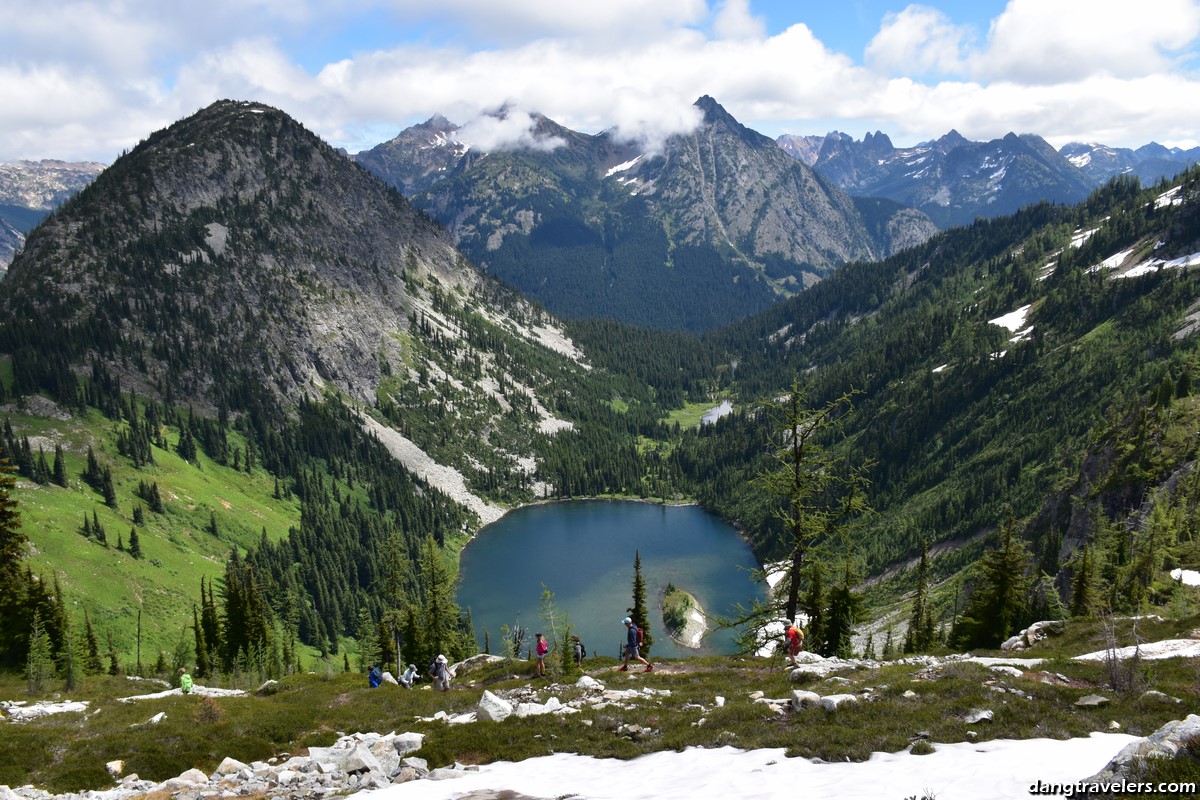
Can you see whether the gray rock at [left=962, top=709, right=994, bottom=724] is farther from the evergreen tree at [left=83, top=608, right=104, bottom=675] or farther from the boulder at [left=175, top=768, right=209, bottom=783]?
the evergreen tree at [left=83, top=608, right=104, bottom=675]

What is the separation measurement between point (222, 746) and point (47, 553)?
104712 millimetres

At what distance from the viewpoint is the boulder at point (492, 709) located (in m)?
30.6

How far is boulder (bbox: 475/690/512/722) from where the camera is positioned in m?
30.6

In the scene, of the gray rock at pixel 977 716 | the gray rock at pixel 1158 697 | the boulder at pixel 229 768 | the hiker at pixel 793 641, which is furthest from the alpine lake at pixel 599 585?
the gray rock at pixel 1158 697

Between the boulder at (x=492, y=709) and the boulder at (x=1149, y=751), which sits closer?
the boulder at (x=1149, y=751)

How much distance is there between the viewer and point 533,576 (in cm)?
17550

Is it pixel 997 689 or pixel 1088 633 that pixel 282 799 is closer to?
pixel 997 689

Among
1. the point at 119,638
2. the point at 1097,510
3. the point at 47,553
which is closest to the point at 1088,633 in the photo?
the point at 1097,510

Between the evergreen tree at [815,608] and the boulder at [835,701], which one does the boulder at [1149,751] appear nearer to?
the boulder at [835,701]

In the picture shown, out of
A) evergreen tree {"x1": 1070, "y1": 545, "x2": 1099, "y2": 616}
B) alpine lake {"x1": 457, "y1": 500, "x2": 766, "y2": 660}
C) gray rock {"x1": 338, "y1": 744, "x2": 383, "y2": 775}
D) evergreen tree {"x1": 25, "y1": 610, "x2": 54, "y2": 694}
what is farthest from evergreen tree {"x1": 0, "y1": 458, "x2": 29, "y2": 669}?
evergreen tree {"x1": 1070, "y1": 545, "x2": 1099, "y2": 616}

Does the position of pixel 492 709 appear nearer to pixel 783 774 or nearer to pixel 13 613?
pixel 783 774

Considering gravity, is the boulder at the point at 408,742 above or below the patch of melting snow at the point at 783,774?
below

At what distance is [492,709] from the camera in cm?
3116

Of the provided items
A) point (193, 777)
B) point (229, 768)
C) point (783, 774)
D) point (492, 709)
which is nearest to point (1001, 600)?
point (783, 774)
